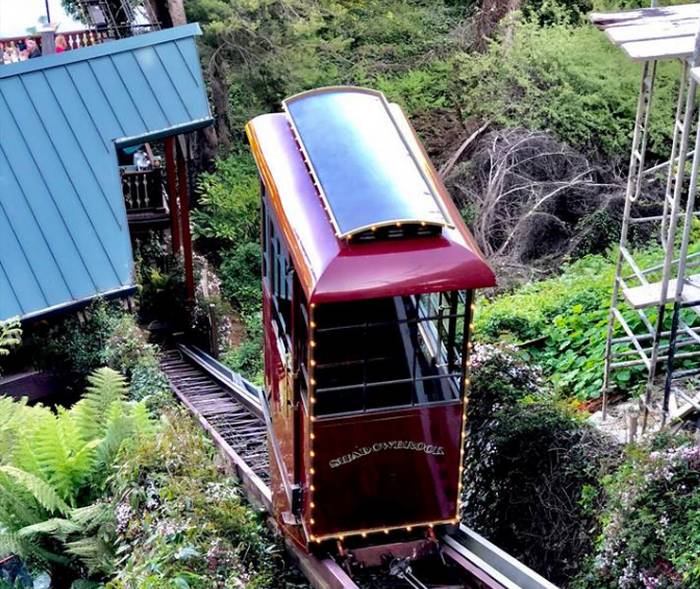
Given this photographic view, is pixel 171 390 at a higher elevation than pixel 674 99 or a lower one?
lower

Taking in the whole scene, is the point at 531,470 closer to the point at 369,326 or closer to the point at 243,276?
the point at 369,326

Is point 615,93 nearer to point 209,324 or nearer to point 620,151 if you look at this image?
point 620,151

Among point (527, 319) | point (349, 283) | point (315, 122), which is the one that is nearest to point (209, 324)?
point (527, 319)

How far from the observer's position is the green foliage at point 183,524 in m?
7.48

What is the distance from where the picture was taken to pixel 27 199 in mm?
14062

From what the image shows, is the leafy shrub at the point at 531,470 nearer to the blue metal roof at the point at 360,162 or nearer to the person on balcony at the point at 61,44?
the blue metal roof at the point at 360,162

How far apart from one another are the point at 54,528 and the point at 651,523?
5297mm

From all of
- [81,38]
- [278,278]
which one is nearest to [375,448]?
[278,278]

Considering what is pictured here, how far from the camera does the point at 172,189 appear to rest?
16859mm

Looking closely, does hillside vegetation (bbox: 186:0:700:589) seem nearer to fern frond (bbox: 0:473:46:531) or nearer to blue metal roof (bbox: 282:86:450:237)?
blue metal roof (bbox: 282:86:450:237)

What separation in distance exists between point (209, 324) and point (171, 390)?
3.61 metres

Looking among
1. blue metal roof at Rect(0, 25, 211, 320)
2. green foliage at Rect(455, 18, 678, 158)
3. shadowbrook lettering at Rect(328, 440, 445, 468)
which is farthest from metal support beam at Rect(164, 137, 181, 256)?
shadowbrook lettering at Rect(328, 440, 445, 468)

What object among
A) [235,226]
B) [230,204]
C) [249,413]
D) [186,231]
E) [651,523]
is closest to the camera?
[651,523]

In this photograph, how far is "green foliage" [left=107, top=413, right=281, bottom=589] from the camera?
24.6 feet
